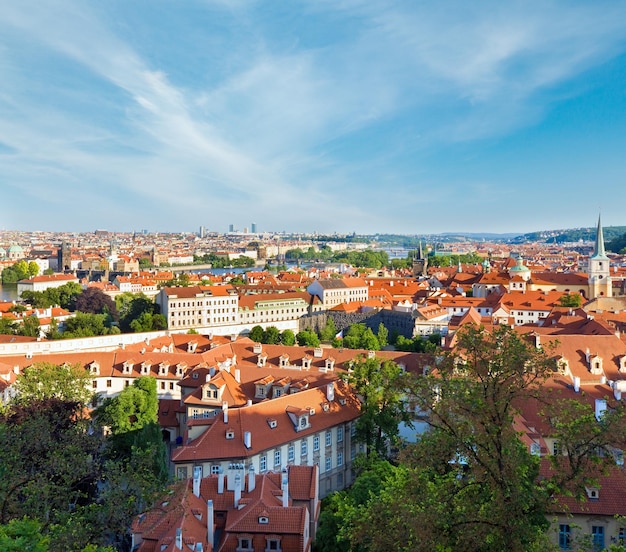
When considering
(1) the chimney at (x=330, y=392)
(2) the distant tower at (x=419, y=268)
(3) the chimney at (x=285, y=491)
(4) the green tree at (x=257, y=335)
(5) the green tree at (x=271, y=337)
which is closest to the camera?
(3) the chimney at (x=285, y=491)

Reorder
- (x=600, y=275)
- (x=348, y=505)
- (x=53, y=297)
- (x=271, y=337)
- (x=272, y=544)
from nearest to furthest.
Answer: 1. (x=348, y=505)
2. (x=272, y=544)
3. (x=271, y=337)
4. (x=600, y=275)
5. (x=53, y=297)

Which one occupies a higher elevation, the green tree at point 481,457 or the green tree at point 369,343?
the green tree at point 481,457

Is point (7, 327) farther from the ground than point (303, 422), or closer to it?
farther from the ground

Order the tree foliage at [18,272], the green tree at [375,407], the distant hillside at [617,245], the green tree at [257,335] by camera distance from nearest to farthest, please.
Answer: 1. the green tree at [375,407]
2. the green tree at [257,335]
3. the tree foliage at [18,272]
4. the distant hillside at [617,245]

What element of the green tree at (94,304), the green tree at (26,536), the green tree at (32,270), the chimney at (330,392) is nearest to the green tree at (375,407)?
the chimney at (330,392)

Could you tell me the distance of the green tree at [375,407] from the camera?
2389 centimetres

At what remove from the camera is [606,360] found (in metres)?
29.3

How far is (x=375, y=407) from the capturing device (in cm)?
2447

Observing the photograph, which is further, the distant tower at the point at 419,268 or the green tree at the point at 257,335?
the distant tower at the point at 419,268

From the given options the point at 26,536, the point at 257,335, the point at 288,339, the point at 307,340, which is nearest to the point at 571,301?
the point at 307,340

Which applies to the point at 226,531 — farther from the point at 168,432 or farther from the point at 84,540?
the point at 168,432

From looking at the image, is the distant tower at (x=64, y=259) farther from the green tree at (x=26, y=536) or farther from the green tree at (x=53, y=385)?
the green tree at (x=26, y=536)

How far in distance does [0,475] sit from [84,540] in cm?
273

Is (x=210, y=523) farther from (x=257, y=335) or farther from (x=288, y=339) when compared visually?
(x=257, y=335)
